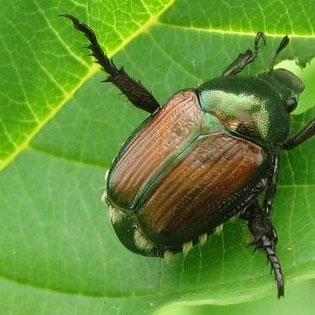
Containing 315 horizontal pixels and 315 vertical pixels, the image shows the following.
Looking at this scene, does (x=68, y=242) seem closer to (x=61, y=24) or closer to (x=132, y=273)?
(x=132, y=273)

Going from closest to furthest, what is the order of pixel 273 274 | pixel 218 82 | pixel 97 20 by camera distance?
pixel 273 274
pixel 97 20
pixel 218 82

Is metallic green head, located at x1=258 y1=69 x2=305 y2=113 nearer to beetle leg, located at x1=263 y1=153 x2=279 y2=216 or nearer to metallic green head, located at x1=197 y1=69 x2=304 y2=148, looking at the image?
metallic green head, located at x1=197 y1=69 x2=304 y2=148

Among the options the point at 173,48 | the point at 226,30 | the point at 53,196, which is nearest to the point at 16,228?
the point at 53,196

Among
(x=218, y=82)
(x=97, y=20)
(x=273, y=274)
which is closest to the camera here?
(x=273, y=274)

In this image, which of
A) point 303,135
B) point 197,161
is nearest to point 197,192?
point 197,161

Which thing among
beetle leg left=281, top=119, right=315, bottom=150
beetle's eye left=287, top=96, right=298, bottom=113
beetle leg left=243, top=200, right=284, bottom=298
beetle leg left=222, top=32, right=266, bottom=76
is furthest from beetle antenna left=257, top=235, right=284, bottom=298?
beetle leg left=222, top=32, right=266, bottom=76

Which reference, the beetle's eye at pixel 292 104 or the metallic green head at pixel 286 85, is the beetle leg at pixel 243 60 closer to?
the metallic green head at pixel 286 85
